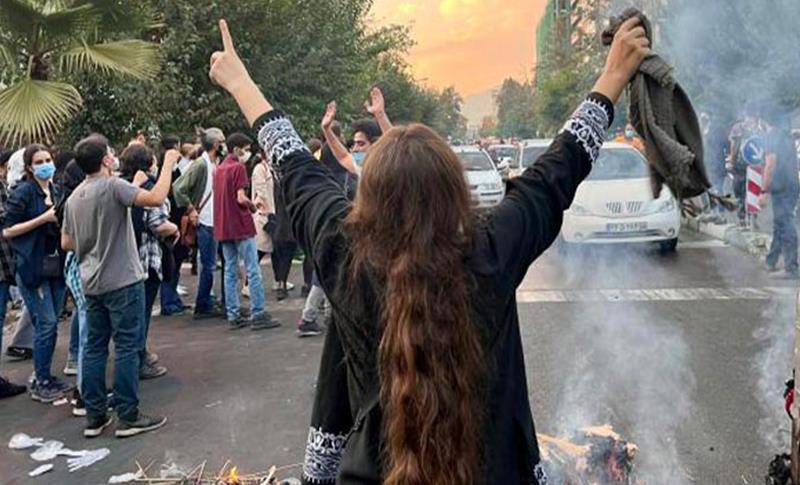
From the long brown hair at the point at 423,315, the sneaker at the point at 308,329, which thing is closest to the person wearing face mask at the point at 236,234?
the sneaker at the point at 308,329

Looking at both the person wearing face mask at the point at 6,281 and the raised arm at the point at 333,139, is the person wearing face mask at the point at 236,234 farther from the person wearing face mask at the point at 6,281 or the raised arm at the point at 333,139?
the raised arm at the point at 333,139

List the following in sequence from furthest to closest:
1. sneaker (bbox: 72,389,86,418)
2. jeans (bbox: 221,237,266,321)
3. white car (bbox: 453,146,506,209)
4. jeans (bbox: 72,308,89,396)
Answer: white car (bbox: 453,146,506,209) < jeans (bbox: 221,237,266,321) < sneaker (bbox: 72,389,86,418) < jeans (bbox: 72,308,89,396)

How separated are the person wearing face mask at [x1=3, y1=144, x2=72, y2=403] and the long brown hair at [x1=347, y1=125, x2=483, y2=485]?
4705mm

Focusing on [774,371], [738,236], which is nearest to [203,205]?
[774,371]

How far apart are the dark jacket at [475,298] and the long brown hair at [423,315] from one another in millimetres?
49

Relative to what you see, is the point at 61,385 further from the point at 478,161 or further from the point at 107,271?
the point at 478,161

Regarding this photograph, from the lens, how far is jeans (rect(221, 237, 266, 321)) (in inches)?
296

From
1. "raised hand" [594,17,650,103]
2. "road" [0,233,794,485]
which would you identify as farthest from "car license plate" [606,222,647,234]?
"raised hand" [594,17,650,103]

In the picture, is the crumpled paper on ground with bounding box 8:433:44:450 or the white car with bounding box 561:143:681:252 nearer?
the crumpled paper on ground with bounding box 8:433:44:450

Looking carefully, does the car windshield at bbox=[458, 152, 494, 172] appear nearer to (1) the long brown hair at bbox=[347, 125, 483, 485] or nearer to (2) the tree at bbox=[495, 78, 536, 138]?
(1) the long brown hair at bbox=[347, 125, 483, 485]

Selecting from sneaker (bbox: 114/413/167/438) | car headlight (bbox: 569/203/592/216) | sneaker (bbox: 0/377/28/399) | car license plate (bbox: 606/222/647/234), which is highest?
car headlight (bbox: 569/203/592/216)

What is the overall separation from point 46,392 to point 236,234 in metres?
2.36

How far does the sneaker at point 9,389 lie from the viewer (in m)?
5.78

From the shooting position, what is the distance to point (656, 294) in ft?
26.4
